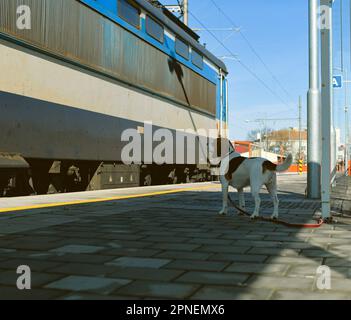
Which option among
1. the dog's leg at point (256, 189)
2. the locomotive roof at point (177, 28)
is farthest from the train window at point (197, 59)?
the dog's leg at point (256, 189)

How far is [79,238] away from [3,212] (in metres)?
2.58

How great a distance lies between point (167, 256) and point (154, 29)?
11128 millimetres

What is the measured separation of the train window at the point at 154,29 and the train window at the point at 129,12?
74 centimetres

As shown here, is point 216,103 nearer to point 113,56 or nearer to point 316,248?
point 113,56

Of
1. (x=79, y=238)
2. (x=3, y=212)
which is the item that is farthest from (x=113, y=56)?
(x=79, y=238)

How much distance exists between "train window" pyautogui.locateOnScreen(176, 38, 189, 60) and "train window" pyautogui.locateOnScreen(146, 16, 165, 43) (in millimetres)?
1484

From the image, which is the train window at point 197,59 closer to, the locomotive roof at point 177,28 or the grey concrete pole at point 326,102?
the locomotive roof at point 177,28

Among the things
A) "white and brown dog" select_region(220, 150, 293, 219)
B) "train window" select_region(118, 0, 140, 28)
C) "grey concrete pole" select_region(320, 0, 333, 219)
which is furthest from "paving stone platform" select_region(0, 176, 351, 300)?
"train window" select_region(118, 0, 140, 28)

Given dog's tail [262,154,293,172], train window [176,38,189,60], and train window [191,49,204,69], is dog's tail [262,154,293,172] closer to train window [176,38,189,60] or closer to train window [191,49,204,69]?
train window [176,38,189,60]

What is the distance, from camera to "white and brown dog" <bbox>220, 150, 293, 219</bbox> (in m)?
7.19

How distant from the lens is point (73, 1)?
9.95 metres

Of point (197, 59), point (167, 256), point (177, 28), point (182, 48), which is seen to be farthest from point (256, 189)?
Result: point (197, 59)

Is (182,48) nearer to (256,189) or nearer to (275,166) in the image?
(275,166)
